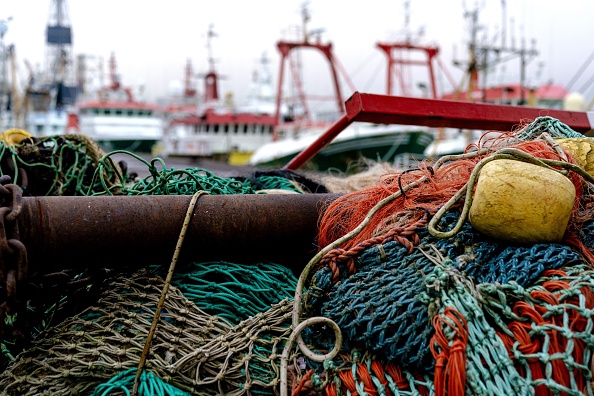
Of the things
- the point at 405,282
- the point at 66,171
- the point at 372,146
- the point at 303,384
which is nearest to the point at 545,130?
the point at 405,282

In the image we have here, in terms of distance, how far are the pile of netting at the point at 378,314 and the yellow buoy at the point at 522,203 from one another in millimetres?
49

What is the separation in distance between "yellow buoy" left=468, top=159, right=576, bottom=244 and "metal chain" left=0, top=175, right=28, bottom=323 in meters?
1.34

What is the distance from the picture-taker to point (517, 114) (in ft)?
11.6

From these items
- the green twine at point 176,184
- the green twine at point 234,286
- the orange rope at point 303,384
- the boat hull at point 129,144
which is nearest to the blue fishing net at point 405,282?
the orange rope at point 303,384

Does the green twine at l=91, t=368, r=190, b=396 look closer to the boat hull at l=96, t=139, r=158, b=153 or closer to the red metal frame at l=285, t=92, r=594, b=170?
the red metal frame at l=285, t=92, r=594, b=170

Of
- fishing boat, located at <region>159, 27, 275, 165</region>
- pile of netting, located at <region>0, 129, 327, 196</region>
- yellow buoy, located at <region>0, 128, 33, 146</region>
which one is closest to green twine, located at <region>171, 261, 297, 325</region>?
pile of netting, located at <region>0, 129, 327, 196</region>

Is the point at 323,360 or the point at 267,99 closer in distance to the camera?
the point at 323,360

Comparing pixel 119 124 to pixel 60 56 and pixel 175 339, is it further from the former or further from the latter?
pixel 175 339

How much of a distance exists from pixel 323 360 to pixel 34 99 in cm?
4726

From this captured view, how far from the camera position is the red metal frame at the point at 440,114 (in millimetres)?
3227

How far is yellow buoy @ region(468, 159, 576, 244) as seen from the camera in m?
1.56

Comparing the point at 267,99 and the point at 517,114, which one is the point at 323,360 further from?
the point at 267,99

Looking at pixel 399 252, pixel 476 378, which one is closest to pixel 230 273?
pixel 399 252

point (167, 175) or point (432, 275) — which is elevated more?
point (167, 175)
